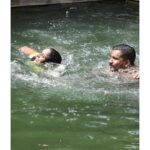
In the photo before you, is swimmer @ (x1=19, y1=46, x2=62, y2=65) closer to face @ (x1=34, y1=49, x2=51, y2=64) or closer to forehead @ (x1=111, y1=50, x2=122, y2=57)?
face @ (x1=34, y1=49, x2=51, y2=64)

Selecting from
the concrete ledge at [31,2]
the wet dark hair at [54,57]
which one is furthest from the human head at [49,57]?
the concrete ledge at [31,2]

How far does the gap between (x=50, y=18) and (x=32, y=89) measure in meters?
1.54

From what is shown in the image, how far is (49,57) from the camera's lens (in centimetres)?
319

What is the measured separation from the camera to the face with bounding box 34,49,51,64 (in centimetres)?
321

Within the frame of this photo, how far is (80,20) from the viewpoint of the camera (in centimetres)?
420

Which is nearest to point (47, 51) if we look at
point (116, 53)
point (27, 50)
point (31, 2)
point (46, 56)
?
point (46, 56)

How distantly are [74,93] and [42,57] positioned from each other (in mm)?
481

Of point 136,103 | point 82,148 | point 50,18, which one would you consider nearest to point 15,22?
point 50,18

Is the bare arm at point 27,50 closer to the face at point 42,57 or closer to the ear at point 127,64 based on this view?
the face at point 42,57

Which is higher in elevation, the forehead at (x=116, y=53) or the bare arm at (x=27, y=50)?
the bare arm at (x=27, y=50)

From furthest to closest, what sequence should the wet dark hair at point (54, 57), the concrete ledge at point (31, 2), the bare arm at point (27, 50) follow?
1. the concrete ledge at point (31, 2)
2. the bare arm at point (27, 50)
3. the wet dark hair at point (54, 57)

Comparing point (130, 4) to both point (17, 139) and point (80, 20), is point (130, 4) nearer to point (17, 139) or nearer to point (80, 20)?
point (80, 20)

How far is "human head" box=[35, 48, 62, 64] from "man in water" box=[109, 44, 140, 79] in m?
0.37

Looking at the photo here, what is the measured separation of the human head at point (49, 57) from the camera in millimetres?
3197
